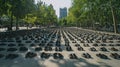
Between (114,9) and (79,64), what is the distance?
2948 cm

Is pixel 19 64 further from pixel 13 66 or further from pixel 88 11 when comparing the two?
pixel 88 11

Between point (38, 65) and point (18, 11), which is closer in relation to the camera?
point (38, 65)

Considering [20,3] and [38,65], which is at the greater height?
[20,3]

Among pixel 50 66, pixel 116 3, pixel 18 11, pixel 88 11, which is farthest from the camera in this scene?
pixel 88 11

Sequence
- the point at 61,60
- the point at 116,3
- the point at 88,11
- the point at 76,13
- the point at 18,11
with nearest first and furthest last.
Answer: the point at 61,60 → the point at 116,3 → the point at 18,11 → the point at 88,11 → the point at 76,13

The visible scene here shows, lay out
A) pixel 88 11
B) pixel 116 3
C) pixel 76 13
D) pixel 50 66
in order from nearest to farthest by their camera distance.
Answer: pixel 50 66
pixel 116 3
pixel 88 11
pixel 76 13

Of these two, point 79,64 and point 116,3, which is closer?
point 79,64

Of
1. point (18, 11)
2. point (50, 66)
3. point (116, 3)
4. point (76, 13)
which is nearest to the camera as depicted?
point (50, 66)

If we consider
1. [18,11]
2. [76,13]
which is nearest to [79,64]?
[18,11]

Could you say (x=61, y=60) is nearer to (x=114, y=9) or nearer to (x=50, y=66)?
(x=50, y=66)

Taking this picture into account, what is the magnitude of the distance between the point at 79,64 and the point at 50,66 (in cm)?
129

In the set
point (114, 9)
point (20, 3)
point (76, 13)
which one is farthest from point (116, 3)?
point (76, 13)

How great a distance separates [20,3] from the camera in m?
38.5

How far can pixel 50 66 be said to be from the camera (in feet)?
31.8
